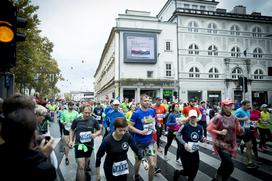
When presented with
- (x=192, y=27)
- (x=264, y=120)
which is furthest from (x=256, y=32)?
(x=264, y=120)

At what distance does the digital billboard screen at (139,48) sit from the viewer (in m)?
32.7

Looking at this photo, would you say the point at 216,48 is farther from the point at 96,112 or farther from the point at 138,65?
the point at 96,112

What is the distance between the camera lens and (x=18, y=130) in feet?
5.13

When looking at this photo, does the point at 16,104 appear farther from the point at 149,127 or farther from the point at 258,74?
the point at 258,74

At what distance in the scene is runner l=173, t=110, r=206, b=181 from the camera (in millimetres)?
4641

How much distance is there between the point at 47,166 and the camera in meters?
1.60

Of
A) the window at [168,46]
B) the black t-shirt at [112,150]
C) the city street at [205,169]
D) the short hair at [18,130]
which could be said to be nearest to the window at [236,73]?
the window at [168,46]

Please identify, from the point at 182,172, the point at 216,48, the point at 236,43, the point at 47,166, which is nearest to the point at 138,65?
the point at 216,48

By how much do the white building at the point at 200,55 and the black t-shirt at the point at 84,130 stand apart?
86.8ft

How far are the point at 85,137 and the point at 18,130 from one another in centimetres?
366

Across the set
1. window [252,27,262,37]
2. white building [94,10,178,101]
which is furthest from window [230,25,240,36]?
white building [94,10,178,101]

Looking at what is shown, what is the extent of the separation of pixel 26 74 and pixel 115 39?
47.5 feet

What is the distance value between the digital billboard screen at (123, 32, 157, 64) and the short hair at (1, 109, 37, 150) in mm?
31348

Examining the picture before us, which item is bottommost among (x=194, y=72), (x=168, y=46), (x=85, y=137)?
(x=85, y=137)
